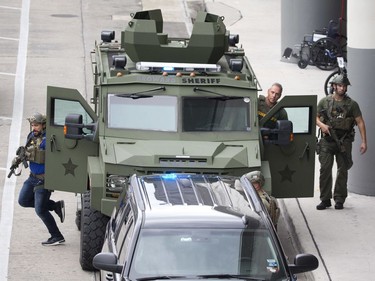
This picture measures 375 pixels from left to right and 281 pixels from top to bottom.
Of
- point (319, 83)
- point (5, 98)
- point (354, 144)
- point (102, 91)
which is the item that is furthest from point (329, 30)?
point (102, 91)

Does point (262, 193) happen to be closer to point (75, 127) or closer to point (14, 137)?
point (75, 127)

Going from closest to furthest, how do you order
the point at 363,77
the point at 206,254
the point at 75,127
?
1. the point at 206,254
2. the point at 75,127
3. the point at 363,77

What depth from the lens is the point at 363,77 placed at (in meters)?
17.9

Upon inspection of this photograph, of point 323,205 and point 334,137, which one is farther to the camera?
point 323,205

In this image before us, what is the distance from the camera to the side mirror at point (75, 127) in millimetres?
14781

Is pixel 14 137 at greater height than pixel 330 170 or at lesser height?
lesser

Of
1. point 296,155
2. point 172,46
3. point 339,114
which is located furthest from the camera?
point 339,114

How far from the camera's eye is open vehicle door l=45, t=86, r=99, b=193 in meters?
15.4

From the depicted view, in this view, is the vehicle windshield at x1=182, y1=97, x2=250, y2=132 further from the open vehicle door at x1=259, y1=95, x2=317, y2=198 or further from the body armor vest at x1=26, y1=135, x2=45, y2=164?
the body armor vest at x1=26, y1=135, x2=45, y2=164

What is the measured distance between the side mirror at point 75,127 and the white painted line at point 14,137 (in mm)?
1745

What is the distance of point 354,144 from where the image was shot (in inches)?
711

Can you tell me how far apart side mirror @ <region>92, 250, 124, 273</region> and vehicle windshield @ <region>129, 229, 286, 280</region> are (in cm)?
15

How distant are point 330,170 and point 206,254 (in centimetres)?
661

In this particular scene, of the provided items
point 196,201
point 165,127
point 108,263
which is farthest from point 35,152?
point 108,263
